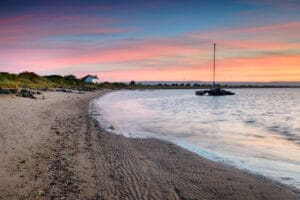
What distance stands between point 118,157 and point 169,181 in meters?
2.76

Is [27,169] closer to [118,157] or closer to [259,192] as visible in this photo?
[118,157]

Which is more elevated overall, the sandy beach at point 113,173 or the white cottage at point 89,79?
the white cottage at point 89,79

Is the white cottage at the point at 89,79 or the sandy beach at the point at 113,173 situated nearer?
the sandy beach at the point at 113,173

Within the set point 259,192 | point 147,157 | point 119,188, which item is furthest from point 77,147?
point 259,192

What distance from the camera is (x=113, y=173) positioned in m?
7.62

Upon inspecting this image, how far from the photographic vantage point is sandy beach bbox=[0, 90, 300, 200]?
6246 mm

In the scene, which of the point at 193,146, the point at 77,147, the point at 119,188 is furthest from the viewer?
the point at 193,146

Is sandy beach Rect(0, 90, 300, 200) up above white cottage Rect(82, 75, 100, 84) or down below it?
below

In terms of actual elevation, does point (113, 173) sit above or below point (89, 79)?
below

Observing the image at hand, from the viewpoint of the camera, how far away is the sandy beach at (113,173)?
625cm

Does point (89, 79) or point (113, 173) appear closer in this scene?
point (113, 173)

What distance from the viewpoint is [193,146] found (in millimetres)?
12125

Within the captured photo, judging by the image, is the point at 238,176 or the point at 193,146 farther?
the point at 193,146

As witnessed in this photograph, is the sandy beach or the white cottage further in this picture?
the white cottage
